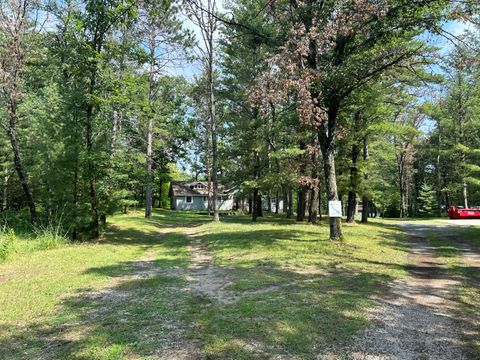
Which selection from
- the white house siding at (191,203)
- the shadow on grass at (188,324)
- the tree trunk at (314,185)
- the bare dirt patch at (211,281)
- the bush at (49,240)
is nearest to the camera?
the shadow on grass at (188,324)

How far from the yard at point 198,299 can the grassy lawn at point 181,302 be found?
17 millimetres

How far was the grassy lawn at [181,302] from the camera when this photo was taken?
4.17m

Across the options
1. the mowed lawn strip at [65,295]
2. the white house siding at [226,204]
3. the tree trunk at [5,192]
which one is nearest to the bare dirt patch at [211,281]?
the mowed lawn strip at [65,295]

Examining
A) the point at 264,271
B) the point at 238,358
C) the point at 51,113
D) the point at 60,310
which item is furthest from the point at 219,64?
the point at 238,358

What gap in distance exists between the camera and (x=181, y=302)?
5875 mm

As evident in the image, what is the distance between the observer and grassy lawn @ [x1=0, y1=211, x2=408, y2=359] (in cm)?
417

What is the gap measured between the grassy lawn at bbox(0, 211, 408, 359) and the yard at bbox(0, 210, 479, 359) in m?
0.02

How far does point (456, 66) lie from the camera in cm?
1026

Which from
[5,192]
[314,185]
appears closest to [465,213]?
[314,185]

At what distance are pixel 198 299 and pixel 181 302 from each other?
1.04 ft

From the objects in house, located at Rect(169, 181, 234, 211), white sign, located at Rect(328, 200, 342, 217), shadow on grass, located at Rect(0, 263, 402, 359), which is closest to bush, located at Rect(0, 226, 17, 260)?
shadow on grass, located at Rect(0, 263, 402, 359)

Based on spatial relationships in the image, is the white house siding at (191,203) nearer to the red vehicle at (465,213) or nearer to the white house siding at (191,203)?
the white house siding at (191,203)

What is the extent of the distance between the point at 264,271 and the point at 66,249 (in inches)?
261

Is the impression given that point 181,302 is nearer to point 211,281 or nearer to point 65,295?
point 211,281
